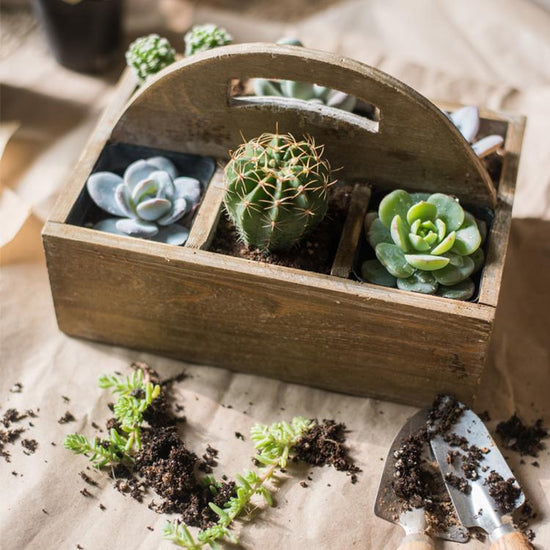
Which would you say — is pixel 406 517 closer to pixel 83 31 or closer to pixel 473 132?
pixel 473 132

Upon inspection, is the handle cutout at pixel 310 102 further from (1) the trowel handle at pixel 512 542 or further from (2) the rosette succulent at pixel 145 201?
(1) the trowel handle at pixel 512 542

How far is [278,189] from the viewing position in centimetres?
125

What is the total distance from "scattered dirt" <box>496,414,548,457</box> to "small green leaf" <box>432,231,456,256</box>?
1.19 feet

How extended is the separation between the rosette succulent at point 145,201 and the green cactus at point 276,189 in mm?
131

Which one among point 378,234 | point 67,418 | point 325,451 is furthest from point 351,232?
point 67,418

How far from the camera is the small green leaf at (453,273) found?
1315mm

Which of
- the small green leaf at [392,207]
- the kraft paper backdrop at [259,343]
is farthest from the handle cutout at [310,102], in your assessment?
the kraft paper backdrop at [259,343]

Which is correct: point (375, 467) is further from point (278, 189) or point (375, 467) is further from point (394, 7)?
point (394, 7)

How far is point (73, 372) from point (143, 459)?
0.25 metres

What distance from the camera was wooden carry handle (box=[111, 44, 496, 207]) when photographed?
4.30ft

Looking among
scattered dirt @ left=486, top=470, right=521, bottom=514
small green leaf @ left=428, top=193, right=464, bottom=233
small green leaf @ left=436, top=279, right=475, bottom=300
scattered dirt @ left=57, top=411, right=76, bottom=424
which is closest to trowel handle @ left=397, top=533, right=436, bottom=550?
scattered dirt @ left=486, top=470, right=521, bottom=514

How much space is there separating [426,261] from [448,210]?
12 cm

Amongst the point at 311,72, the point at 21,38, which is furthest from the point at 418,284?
the point at 21,38

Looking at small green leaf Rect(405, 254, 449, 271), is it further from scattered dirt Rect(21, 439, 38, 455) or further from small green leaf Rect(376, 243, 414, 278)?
scattered dirt Rect(21, 439, 38, 455)
